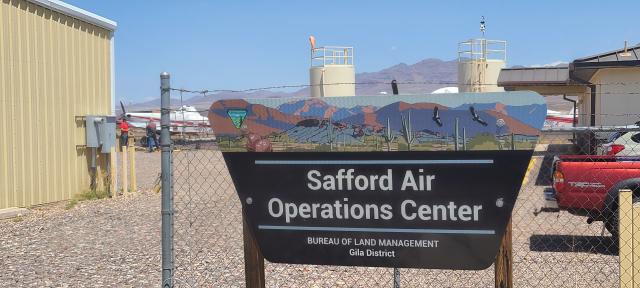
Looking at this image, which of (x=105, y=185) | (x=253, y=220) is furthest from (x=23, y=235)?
(x=253, y=220)

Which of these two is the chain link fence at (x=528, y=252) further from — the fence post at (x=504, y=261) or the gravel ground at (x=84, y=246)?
the fence post at (x=504, y=261)

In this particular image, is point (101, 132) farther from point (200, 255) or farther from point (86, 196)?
point (200, 255)

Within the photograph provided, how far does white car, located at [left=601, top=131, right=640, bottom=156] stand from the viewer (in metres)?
12.1

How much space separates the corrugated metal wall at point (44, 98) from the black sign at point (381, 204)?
31.1 feet

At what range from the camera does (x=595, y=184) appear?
338 inches

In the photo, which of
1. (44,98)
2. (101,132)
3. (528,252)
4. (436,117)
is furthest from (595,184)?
(101,132)

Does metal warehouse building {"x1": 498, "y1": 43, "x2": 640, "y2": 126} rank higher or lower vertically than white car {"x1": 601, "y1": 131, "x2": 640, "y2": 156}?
higher

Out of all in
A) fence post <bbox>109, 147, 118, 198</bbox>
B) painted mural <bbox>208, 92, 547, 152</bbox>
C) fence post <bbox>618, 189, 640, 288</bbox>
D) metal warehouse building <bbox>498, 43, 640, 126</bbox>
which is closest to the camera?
painted mural <bbox>208, 92, 547, 152</bbox>

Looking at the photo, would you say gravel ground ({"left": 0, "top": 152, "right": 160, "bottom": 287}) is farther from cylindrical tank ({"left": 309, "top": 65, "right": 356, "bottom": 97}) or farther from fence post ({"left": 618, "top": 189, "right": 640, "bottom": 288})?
cylindrical tank ({"left": 309, "top": 65, "right": 356, "bottom": 97})

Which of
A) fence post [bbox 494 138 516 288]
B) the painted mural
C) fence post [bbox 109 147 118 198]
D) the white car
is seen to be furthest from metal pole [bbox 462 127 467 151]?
fence post [bbox 109 147 118 198]

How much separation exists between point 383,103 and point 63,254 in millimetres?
6139

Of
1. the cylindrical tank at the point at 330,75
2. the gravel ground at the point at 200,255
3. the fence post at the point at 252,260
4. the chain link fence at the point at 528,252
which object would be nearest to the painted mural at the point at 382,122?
the fence post at the point at 252,260

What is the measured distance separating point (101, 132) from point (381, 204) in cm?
1204

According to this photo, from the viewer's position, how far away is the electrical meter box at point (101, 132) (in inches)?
604
